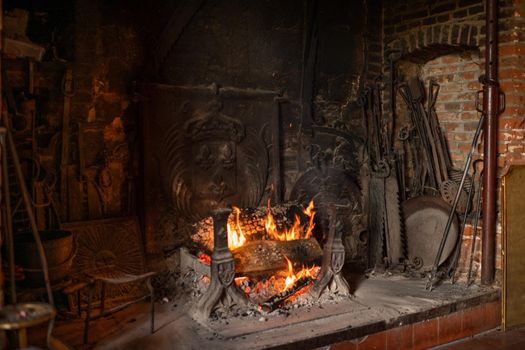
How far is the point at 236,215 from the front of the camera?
464cm

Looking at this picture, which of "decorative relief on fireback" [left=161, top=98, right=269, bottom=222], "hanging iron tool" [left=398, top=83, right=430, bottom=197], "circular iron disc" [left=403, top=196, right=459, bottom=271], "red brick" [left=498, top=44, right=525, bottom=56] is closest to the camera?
"red brick" [left=498, top=44, right=525, bottom=56]

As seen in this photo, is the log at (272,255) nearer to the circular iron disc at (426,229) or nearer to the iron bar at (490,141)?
the circular iron disc at (426,229)

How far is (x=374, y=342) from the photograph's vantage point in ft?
12.6

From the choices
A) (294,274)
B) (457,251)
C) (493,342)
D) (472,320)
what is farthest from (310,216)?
(493,342)

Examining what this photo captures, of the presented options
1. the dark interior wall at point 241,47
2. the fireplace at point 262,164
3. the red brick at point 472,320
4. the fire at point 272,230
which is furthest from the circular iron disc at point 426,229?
the dark interior wall at point 241,47

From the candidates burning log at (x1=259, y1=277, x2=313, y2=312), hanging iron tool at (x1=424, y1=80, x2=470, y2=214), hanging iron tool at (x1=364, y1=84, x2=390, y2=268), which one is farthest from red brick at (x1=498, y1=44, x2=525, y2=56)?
burning log at (x1=259, y1=277, x2=313, y2=312)

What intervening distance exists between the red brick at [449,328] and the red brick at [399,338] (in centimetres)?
34

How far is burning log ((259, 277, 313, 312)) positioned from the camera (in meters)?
3.90

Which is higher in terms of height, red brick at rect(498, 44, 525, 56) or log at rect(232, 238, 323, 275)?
red brick at rect(498, 44, 525, 56)

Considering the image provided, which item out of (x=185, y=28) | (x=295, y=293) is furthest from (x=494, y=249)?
(x=185, y=28)

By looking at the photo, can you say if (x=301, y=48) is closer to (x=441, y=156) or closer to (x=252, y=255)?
(x=441, y=156)

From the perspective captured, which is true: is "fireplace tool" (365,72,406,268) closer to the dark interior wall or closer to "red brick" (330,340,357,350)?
the dark interior wall

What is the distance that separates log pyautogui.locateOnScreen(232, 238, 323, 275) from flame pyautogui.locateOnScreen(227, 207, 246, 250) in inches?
5.2

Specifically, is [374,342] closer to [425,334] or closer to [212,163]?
[425,334]
